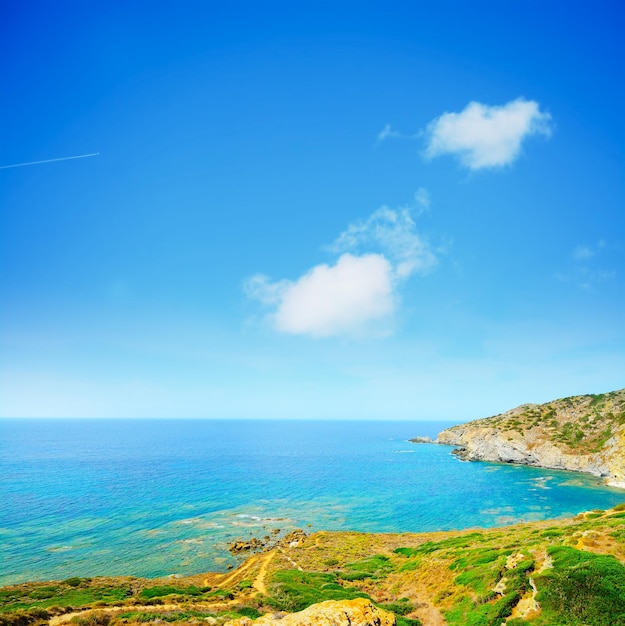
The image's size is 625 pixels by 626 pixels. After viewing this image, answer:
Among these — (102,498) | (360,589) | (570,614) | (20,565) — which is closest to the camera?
(570,614)

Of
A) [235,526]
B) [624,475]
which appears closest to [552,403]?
[624,475]

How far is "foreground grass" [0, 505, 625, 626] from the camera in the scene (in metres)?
17.9

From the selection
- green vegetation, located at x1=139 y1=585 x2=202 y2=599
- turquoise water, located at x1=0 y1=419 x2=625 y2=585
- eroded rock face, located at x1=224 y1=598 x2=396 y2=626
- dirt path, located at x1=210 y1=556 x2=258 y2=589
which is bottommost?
turquoise water, located at x1=0 y1=419 x2=625 y2=585

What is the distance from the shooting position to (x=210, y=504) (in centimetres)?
7838

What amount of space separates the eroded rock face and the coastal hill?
4301 inches

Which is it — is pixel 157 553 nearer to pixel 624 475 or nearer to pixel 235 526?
pixel 235 526

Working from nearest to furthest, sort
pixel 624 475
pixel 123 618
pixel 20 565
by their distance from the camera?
pixel 123 618, pixel 20 565, pixel 624 475

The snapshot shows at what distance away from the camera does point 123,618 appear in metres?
21.8

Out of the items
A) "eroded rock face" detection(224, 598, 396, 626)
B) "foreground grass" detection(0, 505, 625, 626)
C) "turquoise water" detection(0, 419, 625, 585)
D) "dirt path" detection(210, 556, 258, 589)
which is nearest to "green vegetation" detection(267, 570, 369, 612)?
"foreground grass" detection(0, 505, 625, 626)

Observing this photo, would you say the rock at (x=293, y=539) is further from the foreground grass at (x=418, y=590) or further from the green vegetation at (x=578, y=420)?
the green vegetation at (x=578, y=420)

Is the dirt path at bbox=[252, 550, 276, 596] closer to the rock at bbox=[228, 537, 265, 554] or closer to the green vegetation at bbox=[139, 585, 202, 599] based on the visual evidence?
the rock at bbox=[228, 537, 265, 554]

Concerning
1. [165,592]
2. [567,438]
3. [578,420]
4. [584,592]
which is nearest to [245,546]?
[165,592]

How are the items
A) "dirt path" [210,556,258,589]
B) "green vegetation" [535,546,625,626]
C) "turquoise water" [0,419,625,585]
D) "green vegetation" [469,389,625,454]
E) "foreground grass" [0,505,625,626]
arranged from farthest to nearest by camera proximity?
"green vegetation" [469,389,625,454], "turquoise water" [0,419,625,585], "dirt path" [210,556,258,589], "foreground grass" [0,505,625,626], "green vegetation" [535,546,625,626]

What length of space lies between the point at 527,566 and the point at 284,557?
35991 millimetres
